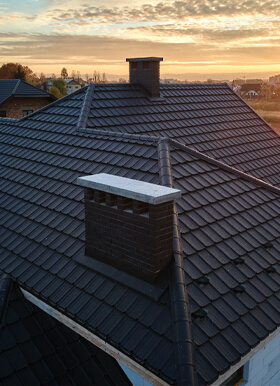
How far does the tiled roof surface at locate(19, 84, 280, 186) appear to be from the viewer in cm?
1277

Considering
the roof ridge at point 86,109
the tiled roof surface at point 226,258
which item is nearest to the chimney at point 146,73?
the roof ridge at point 86,109

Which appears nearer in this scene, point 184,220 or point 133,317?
point 133,317

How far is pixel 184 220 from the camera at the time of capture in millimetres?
7375

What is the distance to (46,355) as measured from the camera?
6.21 m

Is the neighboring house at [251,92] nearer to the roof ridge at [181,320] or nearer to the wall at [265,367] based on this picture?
the wall at [265,367]

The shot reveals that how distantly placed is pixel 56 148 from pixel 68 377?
253 inches

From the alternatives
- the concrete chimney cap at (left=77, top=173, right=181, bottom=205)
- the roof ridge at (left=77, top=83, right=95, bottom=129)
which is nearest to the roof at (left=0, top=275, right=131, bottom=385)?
the concrete chimney cap at (left=77, top=173, right=181, bottom=205)

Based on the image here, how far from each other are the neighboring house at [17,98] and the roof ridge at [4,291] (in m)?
27.5

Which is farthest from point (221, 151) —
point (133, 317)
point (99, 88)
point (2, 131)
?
point (133, 317)

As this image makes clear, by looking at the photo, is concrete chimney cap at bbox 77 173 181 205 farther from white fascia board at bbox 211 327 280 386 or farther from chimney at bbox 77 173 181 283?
white fascia board at bbox 211 327 280 386

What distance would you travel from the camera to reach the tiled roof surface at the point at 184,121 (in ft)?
41.9

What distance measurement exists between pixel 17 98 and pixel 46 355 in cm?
3087

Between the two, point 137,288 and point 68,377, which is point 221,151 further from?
point 68,377

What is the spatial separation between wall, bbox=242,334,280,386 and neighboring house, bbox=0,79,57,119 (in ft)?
99.4
